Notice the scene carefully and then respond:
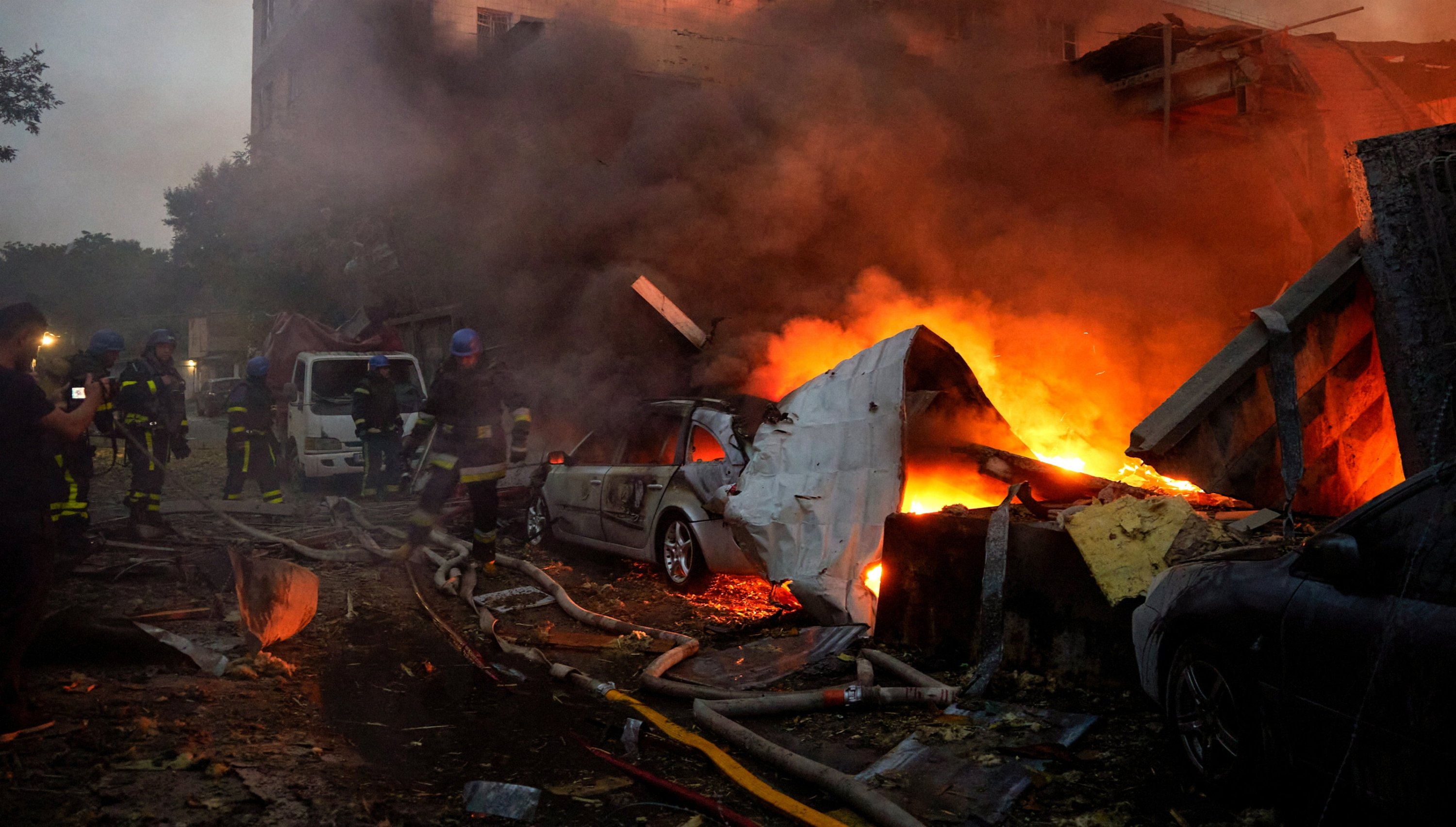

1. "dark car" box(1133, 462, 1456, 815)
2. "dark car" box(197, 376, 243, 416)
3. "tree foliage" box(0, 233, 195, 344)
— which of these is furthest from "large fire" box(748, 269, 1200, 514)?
"tree foliage" box(0, 233, 195, 344)

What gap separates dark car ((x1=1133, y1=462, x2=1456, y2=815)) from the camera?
2631mm

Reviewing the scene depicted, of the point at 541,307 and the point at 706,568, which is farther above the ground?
the point at 541,307

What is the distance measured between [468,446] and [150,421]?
332 cm

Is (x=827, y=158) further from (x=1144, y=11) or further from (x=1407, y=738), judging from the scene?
(x=1144, y=11)

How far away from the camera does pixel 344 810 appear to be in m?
3.41

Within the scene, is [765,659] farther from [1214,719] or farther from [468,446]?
[468,446]

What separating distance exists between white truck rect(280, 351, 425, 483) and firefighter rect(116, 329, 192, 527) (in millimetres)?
2698

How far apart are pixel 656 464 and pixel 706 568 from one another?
105 cm

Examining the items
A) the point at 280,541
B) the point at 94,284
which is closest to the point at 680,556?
the point at 280,541

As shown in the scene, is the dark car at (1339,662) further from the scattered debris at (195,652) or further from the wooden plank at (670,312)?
the wooden plank at (670,312)

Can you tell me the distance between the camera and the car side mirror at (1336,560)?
2.89m

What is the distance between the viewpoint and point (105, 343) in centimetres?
824

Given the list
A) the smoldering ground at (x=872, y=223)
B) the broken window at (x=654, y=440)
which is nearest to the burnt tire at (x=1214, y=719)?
the broken window at (x=654, y=440)

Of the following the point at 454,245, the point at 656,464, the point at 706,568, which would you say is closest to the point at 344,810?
the point at 706,568
